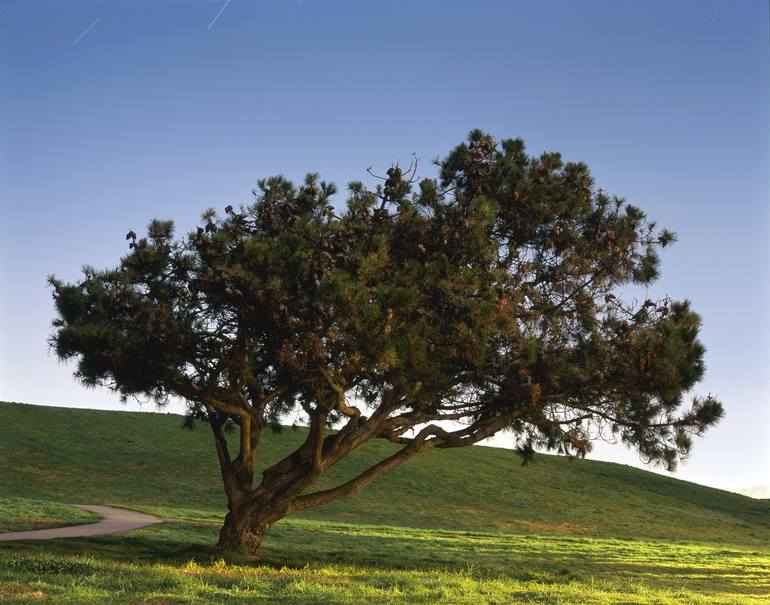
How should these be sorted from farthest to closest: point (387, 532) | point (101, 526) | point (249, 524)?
point (387, 532) < point (101, 526) < point (249, 524)

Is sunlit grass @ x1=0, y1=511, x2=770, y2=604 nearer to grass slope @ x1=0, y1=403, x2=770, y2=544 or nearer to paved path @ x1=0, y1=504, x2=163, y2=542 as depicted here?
paved path @ x1=0, y1=504, x2=163, y2=542

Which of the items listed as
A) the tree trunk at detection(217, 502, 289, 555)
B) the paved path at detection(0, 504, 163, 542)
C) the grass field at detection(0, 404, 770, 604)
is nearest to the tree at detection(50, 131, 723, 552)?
the tree trunk at detection(217, 502, 289, 555)

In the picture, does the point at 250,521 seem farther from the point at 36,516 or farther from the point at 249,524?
the point at 36,516

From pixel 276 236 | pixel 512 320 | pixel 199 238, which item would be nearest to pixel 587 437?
pixel 512 320

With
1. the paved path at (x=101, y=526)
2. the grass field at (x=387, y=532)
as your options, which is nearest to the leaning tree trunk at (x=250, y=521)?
the grass field at (x=387, y=532)

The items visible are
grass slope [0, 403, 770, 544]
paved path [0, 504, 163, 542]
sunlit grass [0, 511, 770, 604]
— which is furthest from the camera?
grass slope [0, 403, 770, 544]

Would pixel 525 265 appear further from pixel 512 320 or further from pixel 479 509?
pixel 479 509

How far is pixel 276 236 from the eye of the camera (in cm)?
1828

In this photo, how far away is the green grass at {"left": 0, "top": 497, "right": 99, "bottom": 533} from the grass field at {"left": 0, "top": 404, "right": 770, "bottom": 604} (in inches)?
8.9

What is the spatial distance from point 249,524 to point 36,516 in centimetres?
1407

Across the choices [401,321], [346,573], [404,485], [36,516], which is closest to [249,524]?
[346,573]

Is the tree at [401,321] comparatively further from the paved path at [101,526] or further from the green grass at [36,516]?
the green grass at [36,516]

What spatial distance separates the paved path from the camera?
965 inches

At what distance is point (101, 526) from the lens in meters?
29.6
